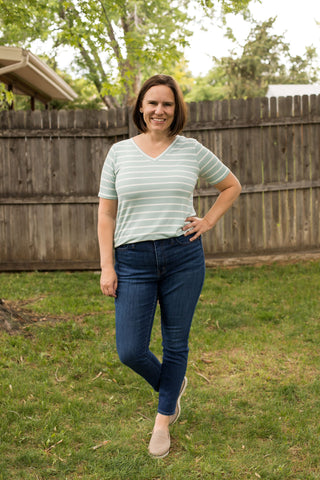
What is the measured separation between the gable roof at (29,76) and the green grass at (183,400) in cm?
504

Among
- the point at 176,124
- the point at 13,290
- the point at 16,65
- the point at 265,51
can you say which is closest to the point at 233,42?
the point at 265,51

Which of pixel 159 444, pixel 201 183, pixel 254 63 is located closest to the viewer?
pixel 159 444

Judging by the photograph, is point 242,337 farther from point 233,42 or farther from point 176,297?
point 233,42

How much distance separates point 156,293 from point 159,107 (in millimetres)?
953

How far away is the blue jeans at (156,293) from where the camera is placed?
106 inches

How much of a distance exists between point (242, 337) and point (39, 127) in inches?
179

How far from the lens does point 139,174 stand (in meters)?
2.62

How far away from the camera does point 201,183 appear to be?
7.66 meters

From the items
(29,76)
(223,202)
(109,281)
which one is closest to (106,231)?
(109,281)

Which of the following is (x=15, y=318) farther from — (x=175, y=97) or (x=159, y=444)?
(x=175, y=97)

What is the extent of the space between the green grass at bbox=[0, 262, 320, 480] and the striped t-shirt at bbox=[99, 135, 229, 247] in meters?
1.23

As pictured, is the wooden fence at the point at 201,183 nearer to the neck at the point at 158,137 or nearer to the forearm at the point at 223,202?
the forearm at the point at 223,202

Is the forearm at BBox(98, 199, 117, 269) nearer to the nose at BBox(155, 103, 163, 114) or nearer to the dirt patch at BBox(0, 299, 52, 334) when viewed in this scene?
the nose at BBox(155, 103, 163, 114)

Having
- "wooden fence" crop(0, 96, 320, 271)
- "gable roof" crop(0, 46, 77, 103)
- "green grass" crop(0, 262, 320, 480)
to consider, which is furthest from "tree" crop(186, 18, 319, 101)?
"green grass" crop(0, 262, 320, 480)
